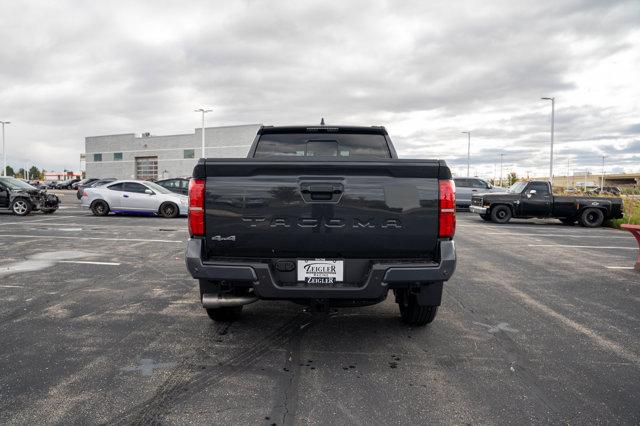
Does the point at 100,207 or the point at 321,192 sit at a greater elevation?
the point at 321,192

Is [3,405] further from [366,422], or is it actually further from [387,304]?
[387,304]

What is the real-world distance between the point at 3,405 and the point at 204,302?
151 cm

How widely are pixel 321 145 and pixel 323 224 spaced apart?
1713 mm

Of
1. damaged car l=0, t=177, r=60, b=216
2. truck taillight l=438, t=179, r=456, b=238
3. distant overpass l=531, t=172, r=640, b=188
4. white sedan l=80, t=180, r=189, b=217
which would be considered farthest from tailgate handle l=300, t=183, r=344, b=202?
distant overpass l=531, t=172, r=640, b=188

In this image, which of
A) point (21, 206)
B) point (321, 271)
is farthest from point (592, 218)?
point (21, 206)

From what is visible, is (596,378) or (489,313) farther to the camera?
(489,313)

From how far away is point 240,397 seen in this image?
293cm

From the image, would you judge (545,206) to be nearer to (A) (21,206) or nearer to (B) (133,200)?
(B) (133,200)

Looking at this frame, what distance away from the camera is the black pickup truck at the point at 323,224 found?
3.37m

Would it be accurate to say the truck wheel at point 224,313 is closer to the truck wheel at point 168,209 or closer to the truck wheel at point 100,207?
the truck wheel at point 168,209

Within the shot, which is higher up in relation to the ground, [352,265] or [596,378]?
[352,265]

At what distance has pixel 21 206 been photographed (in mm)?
16859

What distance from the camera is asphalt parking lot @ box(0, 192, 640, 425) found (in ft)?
9.18

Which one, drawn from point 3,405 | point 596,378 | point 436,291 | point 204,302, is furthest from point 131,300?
point 596,378
